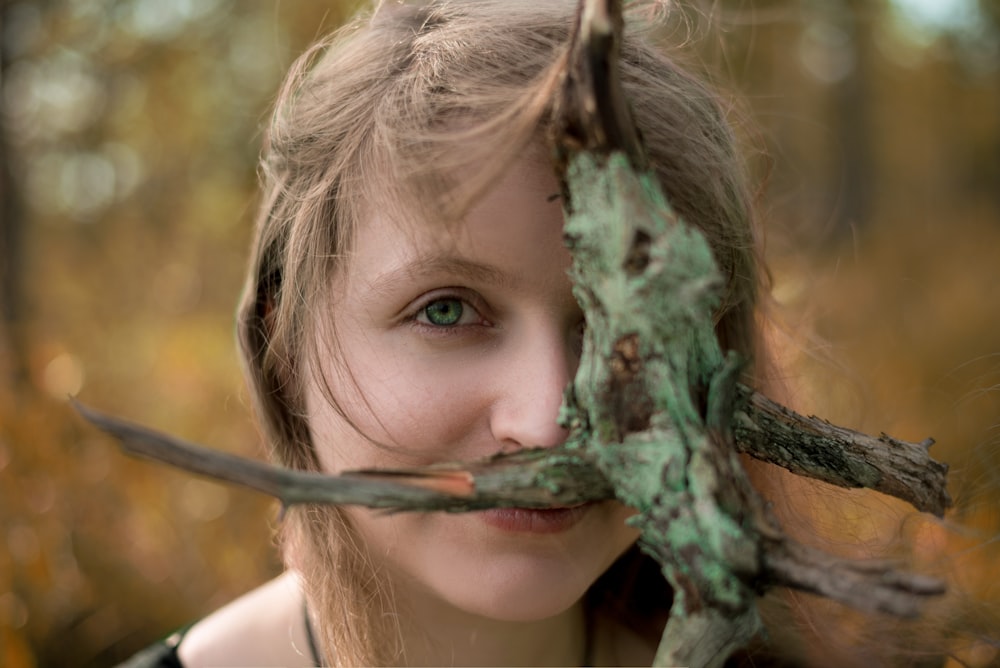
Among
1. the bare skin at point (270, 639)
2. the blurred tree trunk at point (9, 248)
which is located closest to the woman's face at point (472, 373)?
the bare skin at point (270, 639)

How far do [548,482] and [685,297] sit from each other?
18cm

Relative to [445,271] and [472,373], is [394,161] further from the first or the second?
[472,373]

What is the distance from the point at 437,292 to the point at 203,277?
21.5 feet

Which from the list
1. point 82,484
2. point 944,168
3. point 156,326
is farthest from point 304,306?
point 944,168

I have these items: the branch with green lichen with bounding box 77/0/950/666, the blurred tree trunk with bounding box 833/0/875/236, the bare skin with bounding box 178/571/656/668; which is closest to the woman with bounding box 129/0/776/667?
the branch with green lichen with bounding box 77/0/950/666

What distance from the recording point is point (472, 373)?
1.01 metres

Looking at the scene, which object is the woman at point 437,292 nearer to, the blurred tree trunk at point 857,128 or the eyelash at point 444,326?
the eyelash at point 444,326

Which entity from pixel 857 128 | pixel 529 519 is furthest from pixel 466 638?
pixel 857 128

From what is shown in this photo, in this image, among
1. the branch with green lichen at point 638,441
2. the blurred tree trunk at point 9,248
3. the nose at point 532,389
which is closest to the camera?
the branch with green lichen at point 638,441

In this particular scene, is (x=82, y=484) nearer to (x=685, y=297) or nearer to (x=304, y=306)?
(x=304, y=306)

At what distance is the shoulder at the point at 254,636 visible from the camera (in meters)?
1.58

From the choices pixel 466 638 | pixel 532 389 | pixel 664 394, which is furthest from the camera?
pixel 466 638

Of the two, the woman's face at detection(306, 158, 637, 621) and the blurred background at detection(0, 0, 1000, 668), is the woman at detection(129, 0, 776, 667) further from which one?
the blurred background at detection(0, 0, 1000, 668)

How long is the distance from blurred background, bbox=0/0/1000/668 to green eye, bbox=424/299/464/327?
1.34ft
